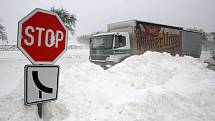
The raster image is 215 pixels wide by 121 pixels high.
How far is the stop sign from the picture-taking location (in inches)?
101

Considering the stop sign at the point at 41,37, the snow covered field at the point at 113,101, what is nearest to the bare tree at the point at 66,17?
the snow covered field at the point at 113,101

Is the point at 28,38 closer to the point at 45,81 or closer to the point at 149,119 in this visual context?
the point at 45,81

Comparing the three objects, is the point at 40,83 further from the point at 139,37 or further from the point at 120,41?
the point at 139,37

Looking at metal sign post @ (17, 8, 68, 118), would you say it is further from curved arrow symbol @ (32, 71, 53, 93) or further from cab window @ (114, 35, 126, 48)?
cab window @ (114, 35, 126, 48)

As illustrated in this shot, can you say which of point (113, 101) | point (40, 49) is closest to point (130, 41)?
point (113, 101)

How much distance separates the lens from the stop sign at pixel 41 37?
2.57 meters

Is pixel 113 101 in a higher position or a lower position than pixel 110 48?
lower

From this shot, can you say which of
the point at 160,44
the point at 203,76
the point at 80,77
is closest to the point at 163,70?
the point at 203,76

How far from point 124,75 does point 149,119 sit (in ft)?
14.0

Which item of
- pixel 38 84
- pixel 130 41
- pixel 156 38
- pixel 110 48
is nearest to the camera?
pixel 38 84

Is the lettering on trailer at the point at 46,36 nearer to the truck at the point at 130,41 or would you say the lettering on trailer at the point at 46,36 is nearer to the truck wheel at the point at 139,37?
the truck at the point at 130,41

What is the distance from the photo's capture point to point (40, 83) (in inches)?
108

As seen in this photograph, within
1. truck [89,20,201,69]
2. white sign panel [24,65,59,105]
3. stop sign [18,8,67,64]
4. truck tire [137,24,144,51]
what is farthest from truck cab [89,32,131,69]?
white sign panel [24,65,59,105]

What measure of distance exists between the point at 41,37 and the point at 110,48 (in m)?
9.72
